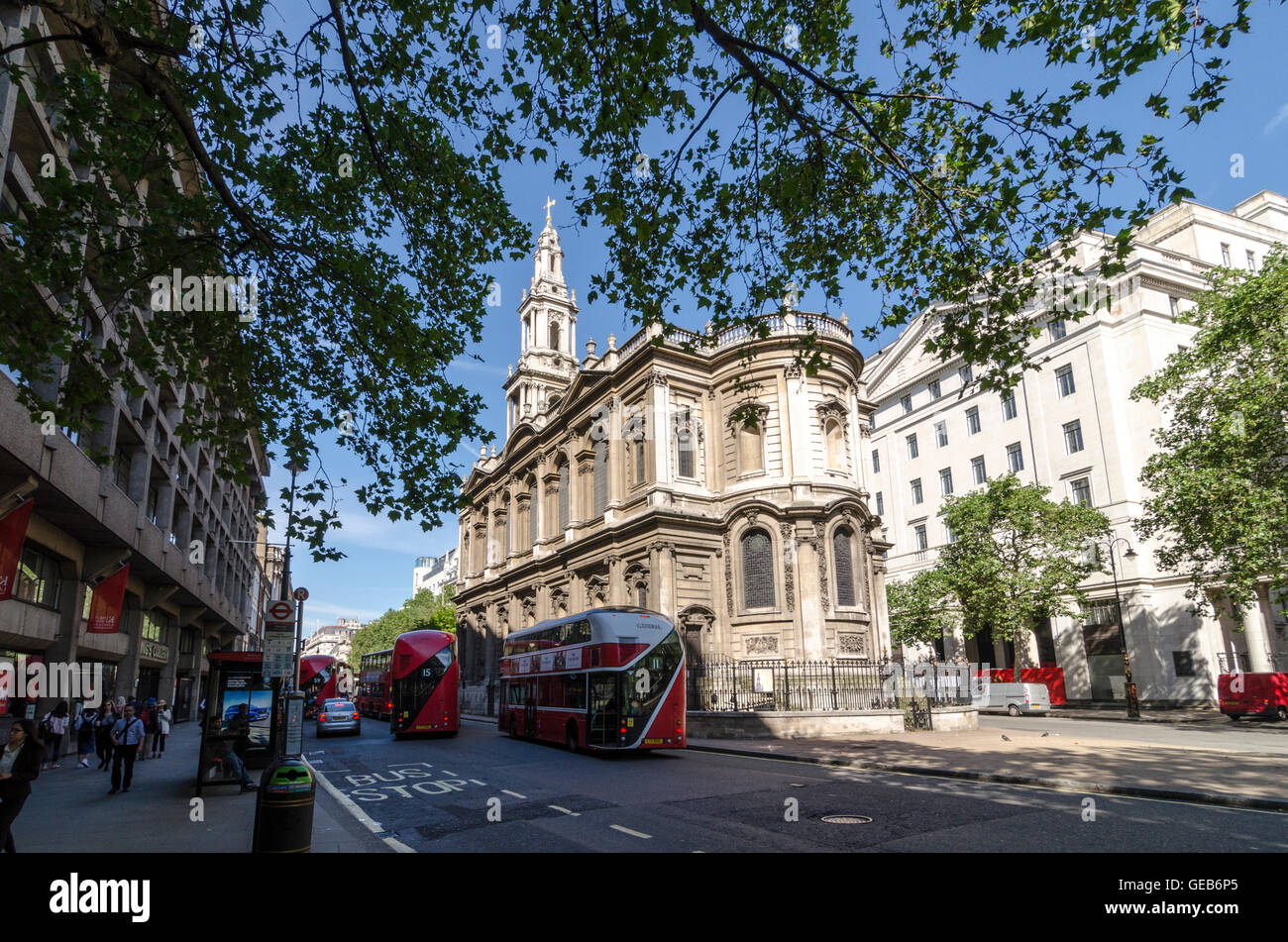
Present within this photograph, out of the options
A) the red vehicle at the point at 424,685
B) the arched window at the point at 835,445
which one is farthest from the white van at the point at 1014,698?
the red vehicle at the point at 424,685

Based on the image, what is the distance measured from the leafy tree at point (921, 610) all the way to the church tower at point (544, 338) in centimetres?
2884

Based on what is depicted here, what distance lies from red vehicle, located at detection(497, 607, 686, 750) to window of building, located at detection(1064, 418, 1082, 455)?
32.8m

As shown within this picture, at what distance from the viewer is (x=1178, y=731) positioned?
25.5 m

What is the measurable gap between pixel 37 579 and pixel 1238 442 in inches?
1517

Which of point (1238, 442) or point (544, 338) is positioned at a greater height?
point (544, 338)

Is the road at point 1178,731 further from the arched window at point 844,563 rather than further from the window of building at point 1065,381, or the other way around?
the window of building at point 1065,381

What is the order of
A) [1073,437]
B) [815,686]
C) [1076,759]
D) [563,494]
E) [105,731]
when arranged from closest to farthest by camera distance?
[1076,759] < [105,731] < [815,686] < [1073,437] < [563,494]

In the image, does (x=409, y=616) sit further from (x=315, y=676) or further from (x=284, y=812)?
(x=284, y=812)

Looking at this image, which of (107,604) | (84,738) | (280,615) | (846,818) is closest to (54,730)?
(84,738)

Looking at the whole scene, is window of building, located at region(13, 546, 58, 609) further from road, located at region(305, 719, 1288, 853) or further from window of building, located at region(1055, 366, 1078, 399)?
window of building, located at region(1055, 366, 1078, 399)

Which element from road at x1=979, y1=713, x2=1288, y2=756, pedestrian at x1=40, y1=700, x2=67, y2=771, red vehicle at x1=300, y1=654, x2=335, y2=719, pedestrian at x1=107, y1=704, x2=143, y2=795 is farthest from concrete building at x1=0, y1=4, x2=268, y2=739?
road at x1=979, y1=713, x2=1288, y2=756

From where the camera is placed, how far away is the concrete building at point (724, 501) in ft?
107

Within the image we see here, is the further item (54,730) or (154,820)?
(54,730)
